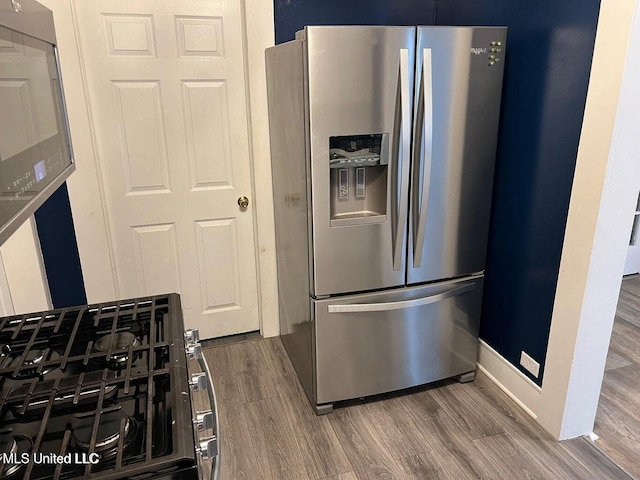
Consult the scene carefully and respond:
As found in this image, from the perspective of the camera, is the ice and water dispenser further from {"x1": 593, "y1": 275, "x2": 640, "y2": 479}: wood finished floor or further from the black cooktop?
{"x1": 593, "y1": 275, "x2": 640, "y2": 479}: wood finished floor

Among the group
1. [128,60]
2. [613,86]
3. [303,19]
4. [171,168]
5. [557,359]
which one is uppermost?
[303,19]

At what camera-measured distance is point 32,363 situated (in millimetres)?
1084

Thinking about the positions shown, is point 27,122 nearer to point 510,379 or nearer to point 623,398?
point 510,379

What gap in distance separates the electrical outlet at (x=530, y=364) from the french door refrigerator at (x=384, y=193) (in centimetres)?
27

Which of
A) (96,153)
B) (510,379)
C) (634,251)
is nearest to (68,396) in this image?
(96,153)

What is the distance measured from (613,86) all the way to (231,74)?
1.76 m

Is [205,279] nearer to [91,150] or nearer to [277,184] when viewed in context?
[277,184]

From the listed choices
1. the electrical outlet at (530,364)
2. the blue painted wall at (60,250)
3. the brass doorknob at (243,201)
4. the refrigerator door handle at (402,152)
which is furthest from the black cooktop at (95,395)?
the electrical outlet at (530,364)

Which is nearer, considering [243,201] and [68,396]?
[68,396]

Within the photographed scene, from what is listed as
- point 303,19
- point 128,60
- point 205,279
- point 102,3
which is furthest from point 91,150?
point 303,19

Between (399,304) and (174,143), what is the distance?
143 centimetres

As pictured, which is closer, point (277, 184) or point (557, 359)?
point (557, 359)

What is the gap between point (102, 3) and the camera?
2264mm

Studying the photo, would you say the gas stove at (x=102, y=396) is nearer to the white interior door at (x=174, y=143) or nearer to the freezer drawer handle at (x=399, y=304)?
the freezer drawer handle at (x=399, y=304)
